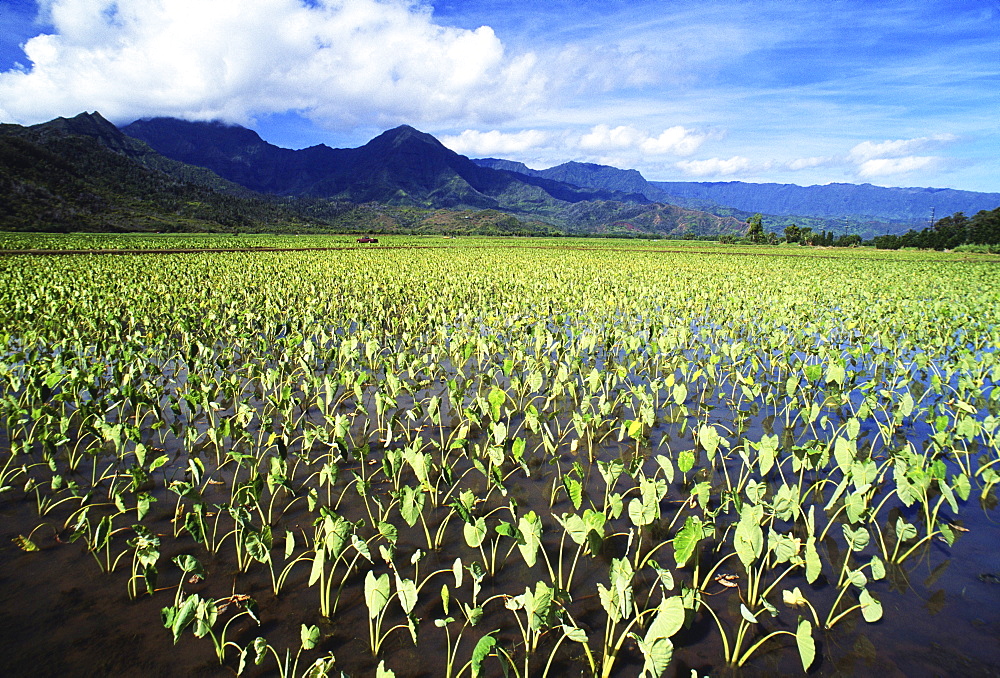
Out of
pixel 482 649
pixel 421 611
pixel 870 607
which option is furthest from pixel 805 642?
pixel 421 611

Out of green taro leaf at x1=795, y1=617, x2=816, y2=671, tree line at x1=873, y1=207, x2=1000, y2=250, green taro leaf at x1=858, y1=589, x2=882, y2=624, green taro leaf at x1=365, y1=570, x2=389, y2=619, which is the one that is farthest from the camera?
tree line at x1=873, y1=207, x2=1000, y2=250

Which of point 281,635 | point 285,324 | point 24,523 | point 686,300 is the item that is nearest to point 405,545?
point 281,635

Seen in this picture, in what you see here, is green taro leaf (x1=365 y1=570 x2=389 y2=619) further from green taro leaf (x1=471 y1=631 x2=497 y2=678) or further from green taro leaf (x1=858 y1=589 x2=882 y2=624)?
green taro leaf (x1=858 y1=589 x2=882 y2=624)

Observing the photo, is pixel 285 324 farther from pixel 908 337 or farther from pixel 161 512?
pixel 908 337

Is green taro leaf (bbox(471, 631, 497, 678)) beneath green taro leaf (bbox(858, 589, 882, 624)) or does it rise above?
above

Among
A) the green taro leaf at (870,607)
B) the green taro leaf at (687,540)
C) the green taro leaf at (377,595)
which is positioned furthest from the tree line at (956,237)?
the green taro leaf at (377,595)

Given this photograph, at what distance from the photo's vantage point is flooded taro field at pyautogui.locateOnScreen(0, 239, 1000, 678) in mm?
3615

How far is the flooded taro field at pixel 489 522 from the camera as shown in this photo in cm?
362

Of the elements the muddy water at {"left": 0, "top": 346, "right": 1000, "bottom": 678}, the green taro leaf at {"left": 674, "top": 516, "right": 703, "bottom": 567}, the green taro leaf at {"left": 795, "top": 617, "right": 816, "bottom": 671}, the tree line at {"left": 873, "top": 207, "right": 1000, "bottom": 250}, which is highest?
the tree line at {"left": 873, "top": 207, "right": 1000, "bottom": 250}

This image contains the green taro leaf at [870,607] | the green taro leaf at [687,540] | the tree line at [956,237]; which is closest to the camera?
the green taro leaf at [870,607]

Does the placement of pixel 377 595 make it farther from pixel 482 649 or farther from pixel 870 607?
pixel 870 607

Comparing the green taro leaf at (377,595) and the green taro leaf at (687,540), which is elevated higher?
the green taro leaf at (687,540)

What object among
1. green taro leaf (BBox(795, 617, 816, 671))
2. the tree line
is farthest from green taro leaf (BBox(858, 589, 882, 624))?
the tree line

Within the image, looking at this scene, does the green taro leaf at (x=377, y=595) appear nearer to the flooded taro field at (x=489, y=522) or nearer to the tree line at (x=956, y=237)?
the flooded taro field at (x=489, y=522)
